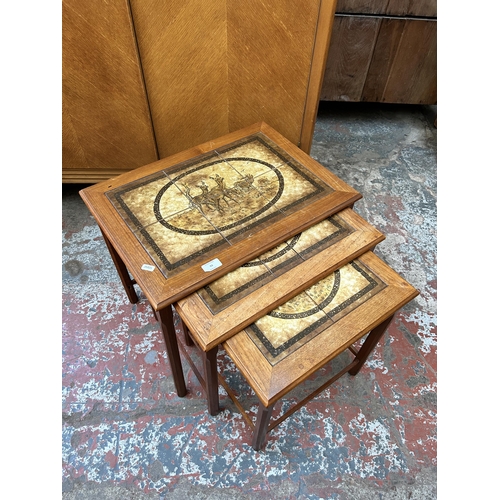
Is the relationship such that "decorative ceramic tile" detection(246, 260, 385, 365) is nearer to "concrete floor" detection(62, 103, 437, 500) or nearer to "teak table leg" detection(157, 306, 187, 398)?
"teak table leg" detection(157, 306, 187, 398)

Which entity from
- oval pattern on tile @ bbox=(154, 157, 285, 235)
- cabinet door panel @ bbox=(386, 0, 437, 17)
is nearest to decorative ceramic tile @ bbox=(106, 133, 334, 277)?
oval pattern on tile @ bbox=(154, 157, 285, 235)

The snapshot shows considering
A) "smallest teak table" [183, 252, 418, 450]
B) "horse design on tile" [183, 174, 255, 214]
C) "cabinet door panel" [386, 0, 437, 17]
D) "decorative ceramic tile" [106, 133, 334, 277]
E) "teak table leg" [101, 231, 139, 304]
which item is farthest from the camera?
"cabinet door panel" [386, 0, 437, 17]

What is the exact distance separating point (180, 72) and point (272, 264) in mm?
1171

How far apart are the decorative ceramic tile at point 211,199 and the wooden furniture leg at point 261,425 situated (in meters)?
0.56

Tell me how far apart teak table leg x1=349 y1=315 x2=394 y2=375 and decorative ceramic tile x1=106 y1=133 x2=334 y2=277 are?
58 cm

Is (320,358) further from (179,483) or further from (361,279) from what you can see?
(179,483)

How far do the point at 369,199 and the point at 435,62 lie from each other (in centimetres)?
122

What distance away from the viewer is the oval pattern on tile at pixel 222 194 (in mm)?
1434

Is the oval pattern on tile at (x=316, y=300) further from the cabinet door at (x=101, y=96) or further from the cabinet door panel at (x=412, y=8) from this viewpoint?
the cabinet door panel at (x=412, y=8)

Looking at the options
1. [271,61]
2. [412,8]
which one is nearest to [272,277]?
[271,61]

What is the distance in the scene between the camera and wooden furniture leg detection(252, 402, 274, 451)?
4.06ft

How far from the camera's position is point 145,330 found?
1.95 meters

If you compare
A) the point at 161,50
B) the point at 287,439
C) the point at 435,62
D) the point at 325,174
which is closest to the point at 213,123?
the point at 161,50

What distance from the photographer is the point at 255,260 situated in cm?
136
